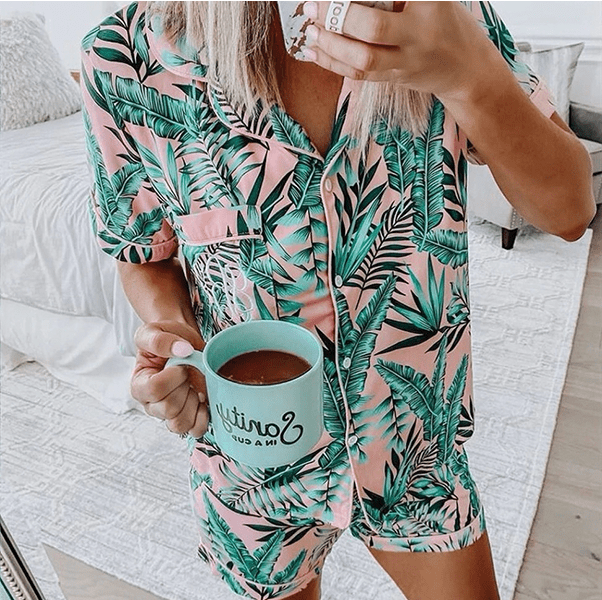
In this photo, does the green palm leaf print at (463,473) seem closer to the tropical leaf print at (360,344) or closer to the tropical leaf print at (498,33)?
the tropical leaf print at (360,344)

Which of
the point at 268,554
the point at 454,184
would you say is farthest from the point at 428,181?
the point at 268,554

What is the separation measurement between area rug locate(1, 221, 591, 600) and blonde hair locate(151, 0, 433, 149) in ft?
3.83

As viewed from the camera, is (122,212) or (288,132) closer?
(288,132)

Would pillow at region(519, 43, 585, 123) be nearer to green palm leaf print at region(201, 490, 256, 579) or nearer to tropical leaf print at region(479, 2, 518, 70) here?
tropical leaf print at region(479, 2, 518, 70)

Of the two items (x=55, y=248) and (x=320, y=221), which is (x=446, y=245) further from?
(x=55, y=248)

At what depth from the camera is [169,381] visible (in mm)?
597

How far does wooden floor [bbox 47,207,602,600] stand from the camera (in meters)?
1.46

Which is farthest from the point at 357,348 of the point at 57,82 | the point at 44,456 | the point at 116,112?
the point at 57,82

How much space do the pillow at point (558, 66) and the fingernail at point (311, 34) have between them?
114 inches

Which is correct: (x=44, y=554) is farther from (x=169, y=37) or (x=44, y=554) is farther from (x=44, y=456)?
(x=169, y=37)

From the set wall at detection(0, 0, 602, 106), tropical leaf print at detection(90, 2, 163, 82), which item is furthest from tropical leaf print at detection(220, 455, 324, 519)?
wall at detection(0, 0, 602, 106)

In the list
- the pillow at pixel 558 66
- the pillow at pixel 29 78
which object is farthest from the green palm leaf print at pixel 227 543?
the pillow at pixel 558 66

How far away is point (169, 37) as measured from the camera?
625 mm

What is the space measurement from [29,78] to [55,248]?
111 cm
